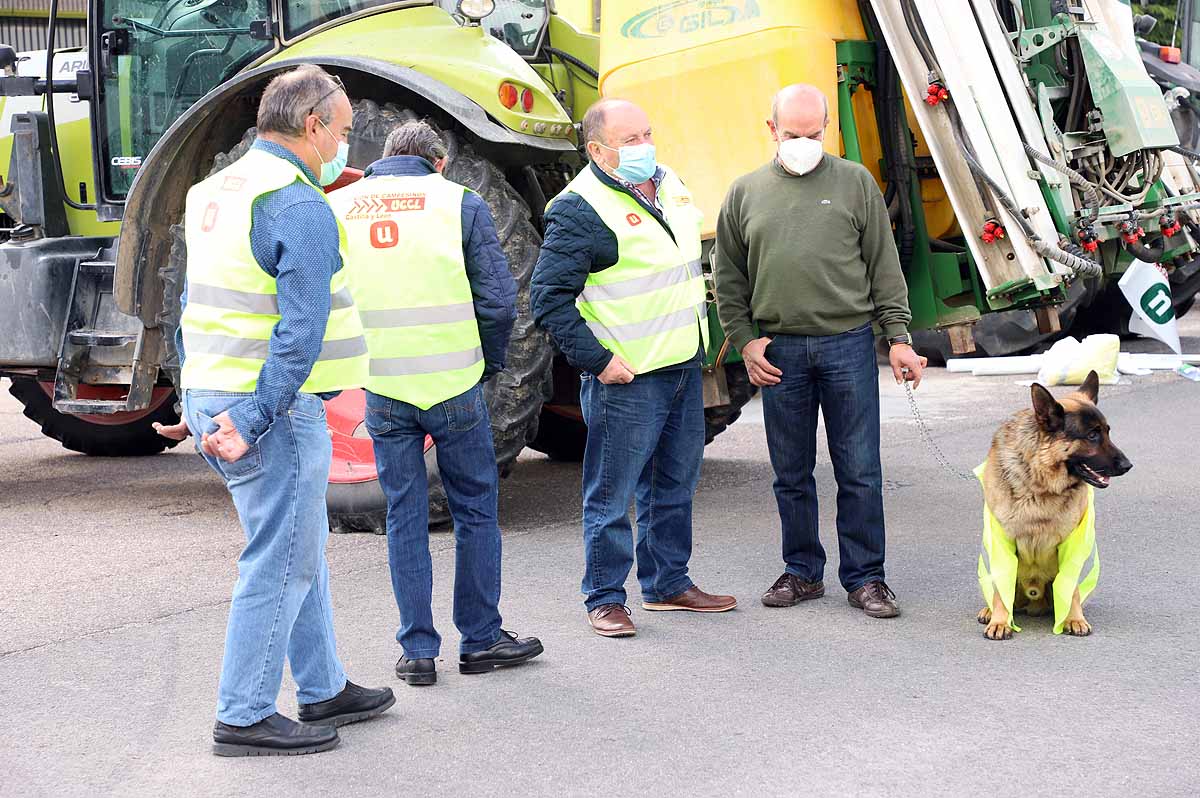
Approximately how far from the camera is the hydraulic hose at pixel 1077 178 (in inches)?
214

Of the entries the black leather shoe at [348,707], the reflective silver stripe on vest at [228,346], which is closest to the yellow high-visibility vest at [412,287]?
the reflective silver stripe on vest at [228,346]

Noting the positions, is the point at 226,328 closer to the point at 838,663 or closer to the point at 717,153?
the point at 838,663

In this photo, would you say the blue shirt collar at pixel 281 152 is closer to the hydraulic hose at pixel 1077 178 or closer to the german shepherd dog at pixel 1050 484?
the german shepherd dog at pixel 1050 484

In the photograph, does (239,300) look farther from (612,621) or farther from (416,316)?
(612,621)

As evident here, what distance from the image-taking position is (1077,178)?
555cm

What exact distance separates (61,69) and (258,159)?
4632mm

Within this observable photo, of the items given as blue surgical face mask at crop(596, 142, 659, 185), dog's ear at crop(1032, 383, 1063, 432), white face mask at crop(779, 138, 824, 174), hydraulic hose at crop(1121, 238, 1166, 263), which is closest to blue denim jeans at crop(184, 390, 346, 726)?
blue surgical face mask at crop(596, 142, 659, 185)

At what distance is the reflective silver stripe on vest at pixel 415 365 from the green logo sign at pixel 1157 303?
4773mm

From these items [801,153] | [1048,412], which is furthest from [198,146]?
[1048,412]

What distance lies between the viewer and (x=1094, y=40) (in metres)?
Result: 5.71

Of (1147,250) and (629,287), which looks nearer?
(629,287)

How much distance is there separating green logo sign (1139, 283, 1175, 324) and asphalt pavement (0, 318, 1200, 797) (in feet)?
5.10

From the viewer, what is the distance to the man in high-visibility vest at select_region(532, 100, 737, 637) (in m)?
4.57

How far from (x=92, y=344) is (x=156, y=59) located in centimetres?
137
